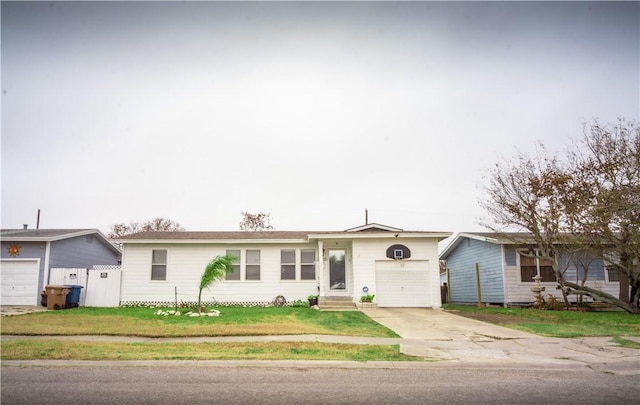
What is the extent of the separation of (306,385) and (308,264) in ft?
50.5

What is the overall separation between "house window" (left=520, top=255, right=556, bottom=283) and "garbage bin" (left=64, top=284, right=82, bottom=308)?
21.0 metres

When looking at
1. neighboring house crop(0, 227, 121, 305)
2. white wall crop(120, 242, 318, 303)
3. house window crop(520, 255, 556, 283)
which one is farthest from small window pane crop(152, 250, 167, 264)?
house window crop(520, 255, 556, 283)

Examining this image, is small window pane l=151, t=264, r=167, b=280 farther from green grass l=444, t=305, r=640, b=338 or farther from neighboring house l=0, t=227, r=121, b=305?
green grass l=444, t=305, r=640, b=338

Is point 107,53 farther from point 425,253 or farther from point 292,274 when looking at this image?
point 425,253

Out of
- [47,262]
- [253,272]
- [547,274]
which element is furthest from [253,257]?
[547,274]

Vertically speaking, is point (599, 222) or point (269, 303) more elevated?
point (599, 222)

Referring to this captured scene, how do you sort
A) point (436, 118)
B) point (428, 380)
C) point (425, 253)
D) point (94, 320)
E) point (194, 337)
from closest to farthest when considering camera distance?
point (428, 380), point (194, 337), point (94, 320), point (436, 118), point (425, 253)

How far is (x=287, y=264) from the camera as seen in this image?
21484 mm

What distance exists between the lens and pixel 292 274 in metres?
21.4

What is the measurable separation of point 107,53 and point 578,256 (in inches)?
841

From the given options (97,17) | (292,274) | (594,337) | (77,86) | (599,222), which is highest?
(97,17)

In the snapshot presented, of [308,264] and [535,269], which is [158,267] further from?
[535,269]

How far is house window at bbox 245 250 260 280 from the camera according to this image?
70.1 ft

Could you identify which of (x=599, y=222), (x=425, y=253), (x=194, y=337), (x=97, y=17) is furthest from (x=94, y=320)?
(x=599, y=222)
